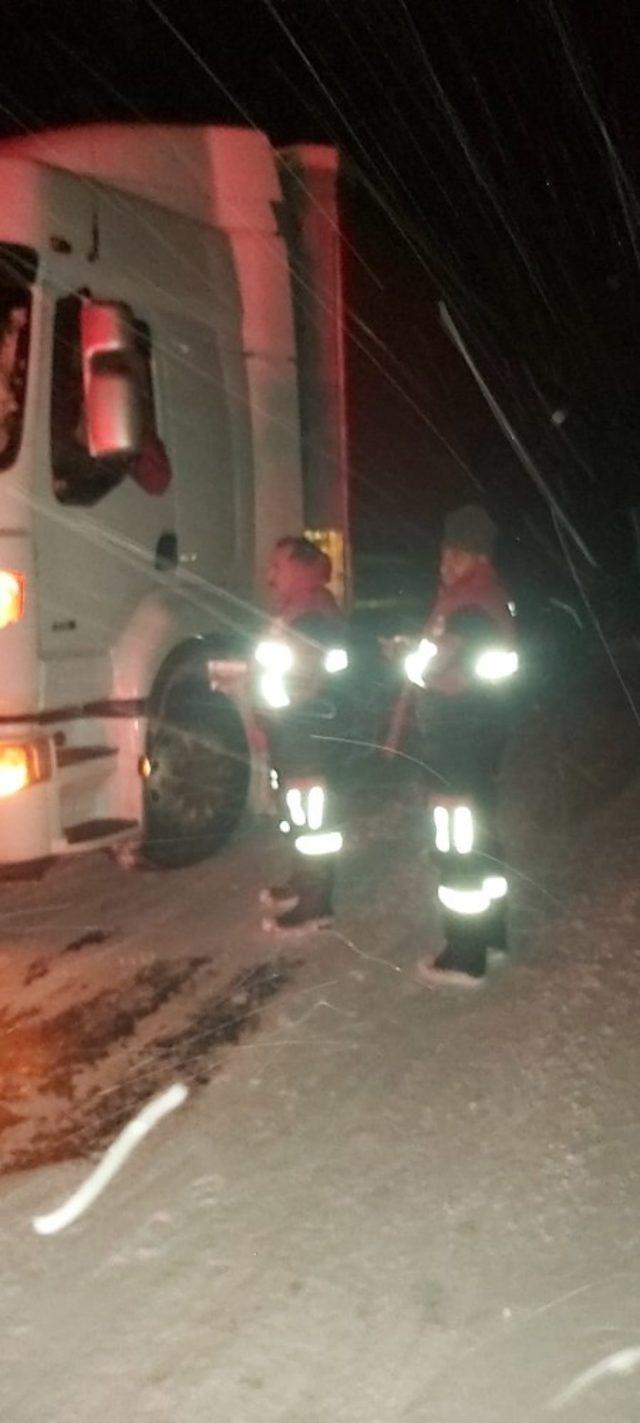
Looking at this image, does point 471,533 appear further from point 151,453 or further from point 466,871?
point 151,453

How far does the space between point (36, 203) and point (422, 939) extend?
10.7 ft

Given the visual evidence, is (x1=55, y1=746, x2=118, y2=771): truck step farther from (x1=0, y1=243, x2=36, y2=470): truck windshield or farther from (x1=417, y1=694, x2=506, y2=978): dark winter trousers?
(x1=417, y1=694, x2=506, y2=978): dark winter trousers

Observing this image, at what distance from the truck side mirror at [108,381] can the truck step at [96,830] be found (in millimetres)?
1488

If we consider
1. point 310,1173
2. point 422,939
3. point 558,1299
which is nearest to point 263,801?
point 422,939

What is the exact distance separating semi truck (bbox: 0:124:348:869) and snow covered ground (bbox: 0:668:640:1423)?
0.67 m

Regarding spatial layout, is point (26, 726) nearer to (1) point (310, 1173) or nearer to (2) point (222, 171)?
(1) point (310, 1173)

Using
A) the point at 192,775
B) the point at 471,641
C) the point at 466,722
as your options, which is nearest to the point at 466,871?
the point at 466,722

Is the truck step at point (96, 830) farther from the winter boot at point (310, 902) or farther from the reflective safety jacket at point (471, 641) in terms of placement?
the reflective safety jacket at point (471, 641)

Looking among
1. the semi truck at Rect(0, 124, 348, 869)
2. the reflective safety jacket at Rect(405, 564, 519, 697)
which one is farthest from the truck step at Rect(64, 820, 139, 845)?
the reflective safety jacket at Rect(405, 564, 519, 697)

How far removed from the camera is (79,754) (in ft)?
21.5

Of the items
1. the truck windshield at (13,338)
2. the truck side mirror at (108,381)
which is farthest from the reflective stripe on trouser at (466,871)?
the truck windshield at (13,338)

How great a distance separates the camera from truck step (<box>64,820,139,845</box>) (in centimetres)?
652

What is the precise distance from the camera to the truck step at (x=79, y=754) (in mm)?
→ 6422

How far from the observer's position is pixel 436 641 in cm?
568
